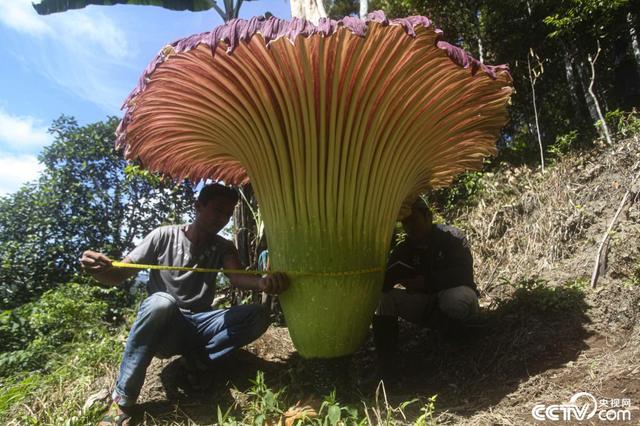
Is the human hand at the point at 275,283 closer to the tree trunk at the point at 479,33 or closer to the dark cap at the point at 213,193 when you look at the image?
the dark cap at the point at 213,193

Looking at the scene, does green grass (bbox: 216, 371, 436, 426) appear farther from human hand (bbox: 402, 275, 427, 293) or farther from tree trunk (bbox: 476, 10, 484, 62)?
tree trunk (bbox: 476, 10, 484, 62)

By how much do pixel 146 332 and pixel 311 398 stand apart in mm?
1038

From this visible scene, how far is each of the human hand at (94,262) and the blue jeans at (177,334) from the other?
367 mm

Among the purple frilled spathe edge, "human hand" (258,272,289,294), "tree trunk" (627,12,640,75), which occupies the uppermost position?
"tree trunk" (627,12,640,75)

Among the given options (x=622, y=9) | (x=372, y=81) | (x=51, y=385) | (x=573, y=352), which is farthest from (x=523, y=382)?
(x=622, y=9)

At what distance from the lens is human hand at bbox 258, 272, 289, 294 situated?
2.19 meters

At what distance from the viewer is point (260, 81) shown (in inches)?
77.5

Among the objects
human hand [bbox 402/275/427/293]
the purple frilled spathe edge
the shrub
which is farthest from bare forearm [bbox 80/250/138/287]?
the shrub

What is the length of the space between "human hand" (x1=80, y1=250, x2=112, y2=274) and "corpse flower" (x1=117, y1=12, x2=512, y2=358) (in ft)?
2.12

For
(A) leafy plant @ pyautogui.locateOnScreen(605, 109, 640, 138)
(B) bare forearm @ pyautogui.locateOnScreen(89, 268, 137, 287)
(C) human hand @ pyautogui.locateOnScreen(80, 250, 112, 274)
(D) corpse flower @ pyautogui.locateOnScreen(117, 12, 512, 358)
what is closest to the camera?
(D) corpse flower @ pyautogui.locateOnScreen(117, 12, 512, 358)

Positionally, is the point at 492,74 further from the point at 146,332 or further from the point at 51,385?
the point at 51,385

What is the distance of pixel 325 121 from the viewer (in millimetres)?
2092

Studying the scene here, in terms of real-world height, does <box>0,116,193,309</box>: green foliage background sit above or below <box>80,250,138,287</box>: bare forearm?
above

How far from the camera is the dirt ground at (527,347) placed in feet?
7.17
